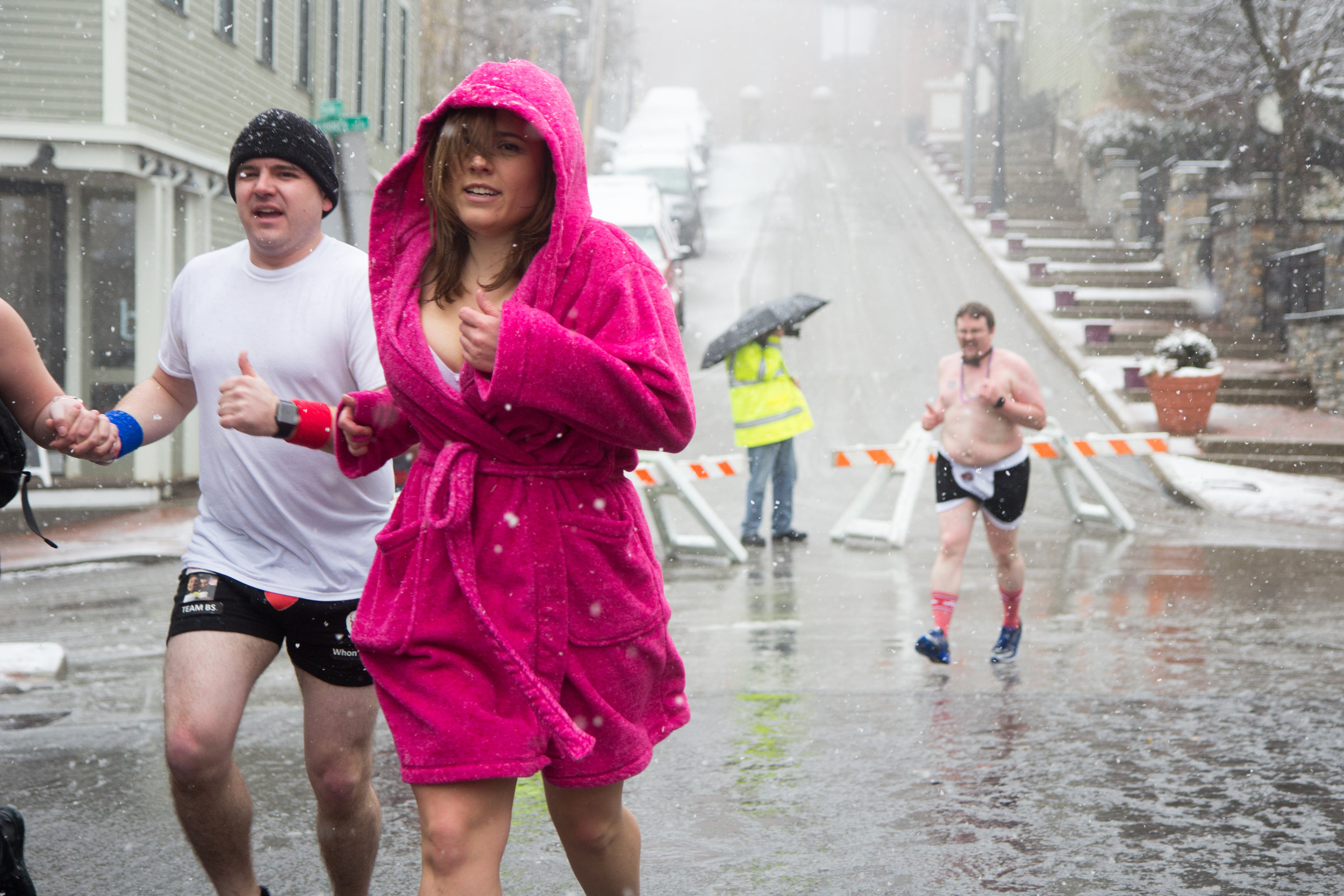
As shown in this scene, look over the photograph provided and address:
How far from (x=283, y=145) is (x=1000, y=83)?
26.2 meters

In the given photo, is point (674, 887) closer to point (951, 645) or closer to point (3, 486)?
point (3, 486)

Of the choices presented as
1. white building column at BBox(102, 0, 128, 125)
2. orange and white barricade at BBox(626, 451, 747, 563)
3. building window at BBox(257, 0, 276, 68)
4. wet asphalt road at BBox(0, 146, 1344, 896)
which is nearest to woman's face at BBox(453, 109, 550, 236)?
wet asphalt road at BBox(0, 146, 1344, 896)

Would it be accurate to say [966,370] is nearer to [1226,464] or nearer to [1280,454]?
[1226,464]

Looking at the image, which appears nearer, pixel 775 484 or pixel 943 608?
pixel 943 608

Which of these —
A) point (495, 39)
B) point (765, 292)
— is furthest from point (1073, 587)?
point (495, 39)

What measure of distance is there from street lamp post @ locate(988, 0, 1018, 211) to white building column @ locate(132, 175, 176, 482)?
17.1m

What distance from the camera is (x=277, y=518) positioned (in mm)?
3578

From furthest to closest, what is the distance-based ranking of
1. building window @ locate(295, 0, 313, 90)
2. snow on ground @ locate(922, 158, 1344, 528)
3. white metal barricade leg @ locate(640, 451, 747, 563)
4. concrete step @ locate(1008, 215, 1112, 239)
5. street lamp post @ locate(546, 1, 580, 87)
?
concrete step @ locate(1008, 215, 1112, 239) → street lamp post @ locate(546, 1, 580, 87) → building window @ locate(295, 0, 313, 90) → snow on ground @ locate(922, 158, 1344, 528) → white metal barricade leg @ locate(640, 451, 747, 563)

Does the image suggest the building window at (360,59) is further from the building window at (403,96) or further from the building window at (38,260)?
the building window at (38,260)

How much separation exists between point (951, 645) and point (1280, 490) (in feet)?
26.8

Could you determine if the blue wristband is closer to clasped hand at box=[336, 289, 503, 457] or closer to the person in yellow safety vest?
clasped hand at box=[336, 289, 503, 457]

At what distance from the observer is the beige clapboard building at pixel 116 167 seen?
14.2 m

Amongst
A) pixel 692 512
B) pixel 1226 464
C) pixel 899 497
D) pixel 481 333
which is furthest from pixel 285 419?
pixel 1226 464

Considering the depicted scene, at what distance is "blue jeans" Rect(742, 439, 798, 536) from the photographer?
12242 mm
